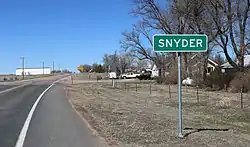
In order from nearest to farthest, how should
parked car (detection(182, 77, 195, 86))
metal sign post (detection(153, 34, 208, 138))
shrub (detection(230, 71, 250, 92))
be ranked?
metal sign post (detection(153, 34, 208, 138))
shrub (detection(230, 71, 250, 92))
parked car (detection(182, 77, 195, 86))

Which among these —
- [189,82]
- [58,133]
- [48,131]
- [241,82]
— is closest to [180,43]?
[58,133]

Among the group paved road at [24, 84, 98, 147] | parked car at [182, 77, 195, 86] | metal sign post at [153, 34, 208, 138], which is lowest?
paved road at [24, 84, 98, 147]

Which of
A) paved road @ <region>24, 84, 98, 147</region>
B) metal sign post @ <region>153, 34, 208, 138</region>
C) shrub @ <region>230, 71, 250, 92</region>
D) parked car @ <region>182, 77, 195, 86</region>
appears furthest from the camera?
parked car @ <region>182, 77, 195, 86</region>

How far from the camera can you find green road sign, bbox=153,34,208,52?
959cm

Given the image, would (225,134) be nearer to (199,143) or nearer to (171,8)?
(199,143)

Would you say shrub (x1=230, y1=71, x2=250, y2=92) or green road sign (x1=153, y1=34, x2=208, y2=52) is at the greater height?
green road sign (x1=153, y1=34, x2=208, y2=52)

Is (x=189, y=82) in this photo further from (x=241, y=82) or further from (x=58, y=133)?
(x=58, y=133)

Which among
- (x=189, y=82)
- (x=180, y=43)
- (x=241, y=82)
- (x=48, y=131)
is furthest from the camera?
(x=189, y=82)

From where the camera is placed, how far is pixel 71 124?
12891 mm

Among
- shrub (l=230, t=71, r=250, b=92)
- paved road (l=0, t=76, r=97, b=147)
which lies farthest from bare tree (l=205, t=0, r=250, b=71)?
paved road (l=0, t=76, r=97, b=147)

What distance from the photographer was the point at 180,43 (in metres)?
9.62

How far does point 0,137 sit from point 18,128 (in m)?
1.80

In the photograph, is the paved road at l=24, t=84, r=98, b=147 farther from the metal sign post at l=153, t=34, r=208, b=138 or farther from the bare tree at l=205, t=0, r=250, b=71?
the bare tree at l=205, t=0, r=250, b=71

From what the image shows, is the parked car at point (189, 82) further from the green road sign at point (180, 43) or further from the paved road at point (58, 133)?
the green road sign at point (180, 43)
